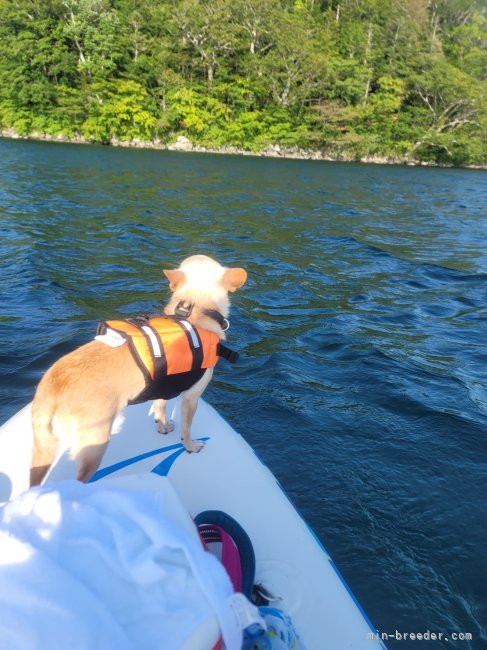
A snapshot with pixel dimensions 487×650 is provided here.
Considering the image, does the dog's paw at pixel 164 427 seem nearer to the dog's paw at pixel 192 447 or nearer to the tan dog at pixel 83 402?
the dog's paw at pixel 192 447

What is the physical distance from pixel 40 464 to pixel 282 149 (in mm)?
48212

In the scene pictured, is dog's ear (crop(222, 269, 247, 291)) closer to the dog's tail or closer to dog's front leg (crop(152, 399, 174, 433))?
dog's front leg (crop(152, 399, 174, 433))

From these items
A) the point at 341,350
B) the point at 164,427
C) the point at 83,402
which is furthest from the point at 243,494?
the point at 341,350

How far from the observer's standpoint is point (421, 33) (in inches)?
2058

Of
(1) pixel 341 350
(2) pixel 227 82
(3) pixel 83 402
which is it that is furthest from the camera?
(2) pixel 227 82

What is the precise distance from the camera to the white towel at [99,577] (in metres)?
1.12

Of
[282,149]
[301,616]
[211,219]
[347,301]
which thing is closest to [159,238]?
[211,219]

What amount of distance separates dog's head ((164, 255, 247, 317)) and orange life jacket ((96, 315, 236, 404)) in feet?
0.84

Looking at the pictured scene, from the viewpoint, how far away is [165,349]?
116 inches

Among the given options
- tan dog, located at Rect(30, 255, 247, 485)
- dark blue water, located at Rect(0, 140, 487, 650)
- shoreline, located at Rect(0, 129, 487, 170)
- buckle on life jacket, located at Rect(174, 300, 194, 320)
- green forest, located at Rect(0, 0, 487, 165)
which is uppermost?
green forest, located at Rect(0, 0, 487, 165)

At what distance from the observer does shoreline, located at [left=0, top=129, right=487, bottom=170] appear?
45.1 metres

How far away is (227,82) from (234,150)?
969 centimetres

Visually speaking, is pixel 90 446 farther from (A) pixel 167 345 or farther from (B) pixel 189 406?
(B) pixel 189 406

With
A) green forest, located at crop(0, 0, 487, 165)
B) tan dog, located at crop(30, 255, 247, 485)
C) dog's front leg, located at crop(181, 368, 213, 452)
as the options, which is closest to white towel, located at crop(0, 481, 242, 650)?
tan dog, located at crop(30, 255, 247, 485)
